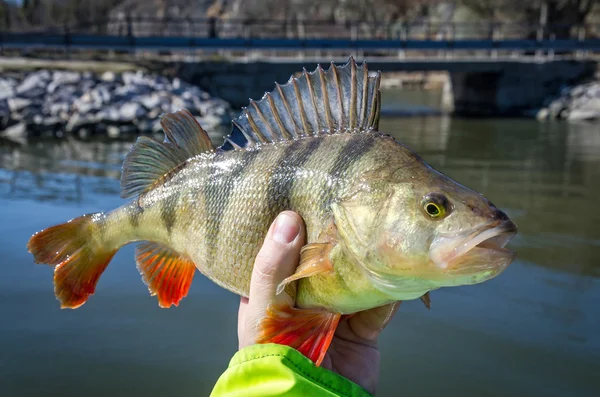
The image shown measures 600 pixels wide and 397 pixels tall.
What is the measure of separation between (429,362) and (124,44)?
22.3m

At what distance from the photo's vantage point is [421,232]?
181 centimetres

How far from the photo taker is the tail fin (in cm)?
263

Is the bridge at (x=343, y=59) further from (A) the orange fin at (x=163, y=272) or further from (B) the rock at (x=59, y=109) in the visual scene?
(A) the orange fin at (x=163, y=272)

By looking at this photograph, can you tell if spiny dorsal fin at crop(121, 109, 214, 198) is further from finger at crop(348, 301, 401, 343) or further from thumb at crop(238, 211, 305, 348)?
finger at crop(348, 301, 401, 343)

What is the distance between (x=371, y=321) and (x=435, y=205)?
0.85 m

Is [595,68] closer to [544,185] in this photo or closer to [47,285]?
[544,185]

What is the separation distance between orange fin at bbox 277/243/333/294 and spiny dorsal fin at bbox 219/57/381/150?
491 mm

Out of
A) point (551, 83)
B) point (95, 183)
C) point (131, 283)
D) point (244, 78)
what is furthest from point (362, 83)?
point (551, 83)

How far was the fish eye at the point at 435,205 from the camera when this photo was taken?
1800 millimetres

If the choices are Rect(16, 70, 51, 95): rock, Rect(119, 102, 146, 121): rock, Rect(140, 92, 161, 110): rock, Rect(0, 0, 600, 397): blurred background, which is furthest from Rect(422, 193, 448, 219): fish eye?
Rect(16, 70, 51, 95): rock

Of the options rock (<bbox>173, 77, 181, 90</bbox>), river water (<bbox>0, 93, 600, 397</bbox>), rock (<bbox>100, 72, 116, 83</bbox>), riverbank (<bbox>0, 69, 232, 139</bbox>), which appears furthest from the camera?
rock (<bbox>173, 77, 181, 90</bbox>)

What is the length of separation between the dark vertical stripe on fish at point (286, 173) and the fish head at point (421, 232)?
248 millimetres

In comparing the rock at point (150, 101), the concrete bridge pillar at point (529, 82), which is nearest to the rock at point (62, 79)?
the rock at point (150, 101)

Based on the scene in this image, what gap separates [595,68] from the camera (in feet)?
86.6
